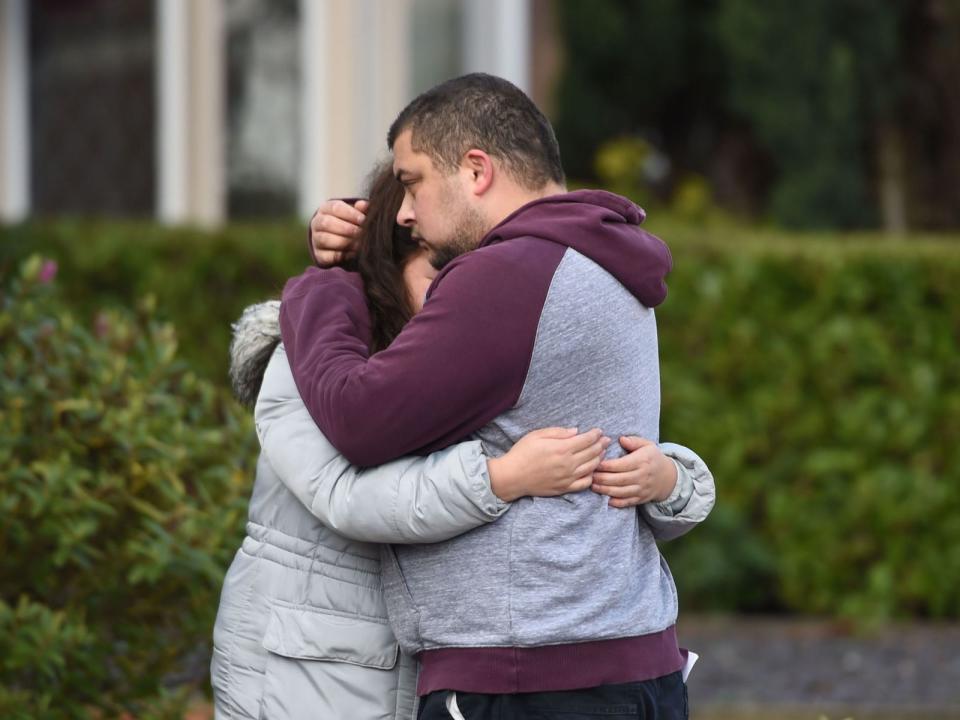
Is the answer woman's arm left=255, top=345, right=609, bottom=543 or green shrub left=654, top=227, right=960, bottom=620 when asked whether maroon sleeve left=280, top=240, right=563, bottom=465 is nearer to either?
woman's arm left=255, top=345, right=609, bottom=543

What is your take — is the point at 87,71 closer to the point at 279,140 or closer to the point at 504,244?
the point at 279,140

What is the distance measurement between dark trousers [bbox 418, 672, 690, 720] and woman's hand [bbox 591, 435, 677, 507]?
1.01 feet

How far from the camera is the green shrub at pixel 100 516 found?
3.47 meters

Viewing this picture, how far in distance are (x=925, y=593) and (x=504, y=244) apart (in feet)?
17.5

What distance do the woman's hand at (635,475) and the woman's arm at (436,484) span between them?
4cm

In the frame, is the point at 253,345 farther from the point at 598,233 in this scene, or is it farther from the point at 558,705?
the point at 558,705

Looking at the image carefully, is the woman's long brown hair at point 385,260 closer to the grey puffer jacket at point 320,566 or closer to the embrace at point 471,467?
the embrace at point 471,467

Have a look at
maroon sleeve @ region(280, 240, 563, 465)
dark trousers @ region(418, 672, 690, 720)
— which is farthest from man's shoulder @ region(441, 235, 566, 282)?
dark trousers @ region(418, 672, 690, 720)

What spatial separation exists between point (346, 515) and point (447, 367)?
0.31 meters

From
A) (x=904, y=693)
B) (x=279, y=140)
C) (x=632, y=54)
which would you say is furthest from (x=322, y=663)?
(x=632, y=54)

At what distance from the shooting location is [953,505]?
7074 millimetres

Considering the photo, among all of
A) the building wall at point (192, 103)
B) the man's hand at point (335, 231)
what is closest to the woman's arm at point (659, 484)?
the man's hand at point (335, 231)

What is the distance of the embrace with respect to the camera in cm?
235

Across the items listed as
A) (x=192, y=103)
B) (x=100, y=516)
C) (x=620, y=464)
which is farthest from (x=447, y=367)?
(x=192, y=103)
